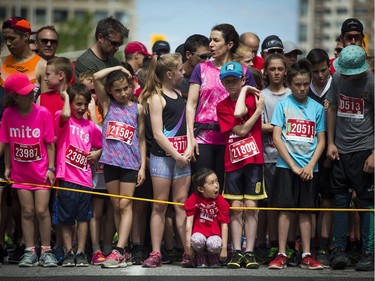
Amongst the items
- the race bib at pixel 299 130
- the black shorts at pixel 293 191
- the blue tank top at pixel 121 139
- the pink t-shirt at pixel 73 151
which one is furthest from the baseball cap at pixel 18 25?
the black shorts at pixel 293 191

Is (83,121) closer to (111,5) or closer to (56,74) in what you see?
(56,74)

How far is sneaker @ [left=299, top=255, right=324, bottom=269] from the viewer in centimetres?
1082

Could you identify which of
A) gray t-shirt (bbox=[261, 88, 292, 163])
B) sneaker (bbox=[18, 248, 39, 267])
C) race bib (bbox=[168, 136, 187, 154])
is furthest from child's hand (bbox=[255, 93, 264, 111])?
sneaker (bbox=[18, 248, 39, 267])

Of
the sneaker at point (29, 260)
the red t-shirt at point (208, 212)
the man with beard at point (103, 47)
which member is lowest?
the sneaker at point (29, 260)

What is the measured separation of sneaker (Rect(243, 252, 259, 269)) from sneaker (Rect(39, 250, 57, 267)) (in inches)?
74.1

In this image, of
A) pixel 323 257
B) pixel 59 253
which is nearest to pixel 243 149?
pixel 323 257

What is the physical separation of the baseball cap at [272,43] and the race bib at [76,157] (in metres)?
2.90

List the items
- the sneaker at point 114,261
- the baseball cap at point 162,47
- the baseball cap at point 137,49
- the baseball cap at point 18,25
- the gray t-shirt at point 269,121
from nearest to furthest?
the sneaker at point 114,261
the gray t-shirt at point 269,121
the baseball cap at point 18,25
the baseball cap at point 162,47
the baseball cap at point 137,49

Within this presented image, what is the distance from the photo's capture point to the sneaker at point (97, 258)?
11.0 m

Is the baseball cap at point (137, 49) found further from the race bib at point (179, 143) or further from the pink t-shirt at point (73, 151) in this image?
the race bib at point (179, 143)

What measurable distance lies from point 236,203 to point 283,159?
0.65 meters

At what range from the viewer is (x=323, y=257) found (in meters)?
11.1

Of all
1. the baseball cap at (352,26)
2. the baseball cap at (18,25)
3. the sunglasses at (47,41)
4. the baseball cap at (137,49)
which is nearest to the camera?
the baseball cap at (18,25)

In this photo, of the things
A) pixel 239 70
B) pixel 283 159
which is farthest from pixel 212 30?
pixel 283 159
